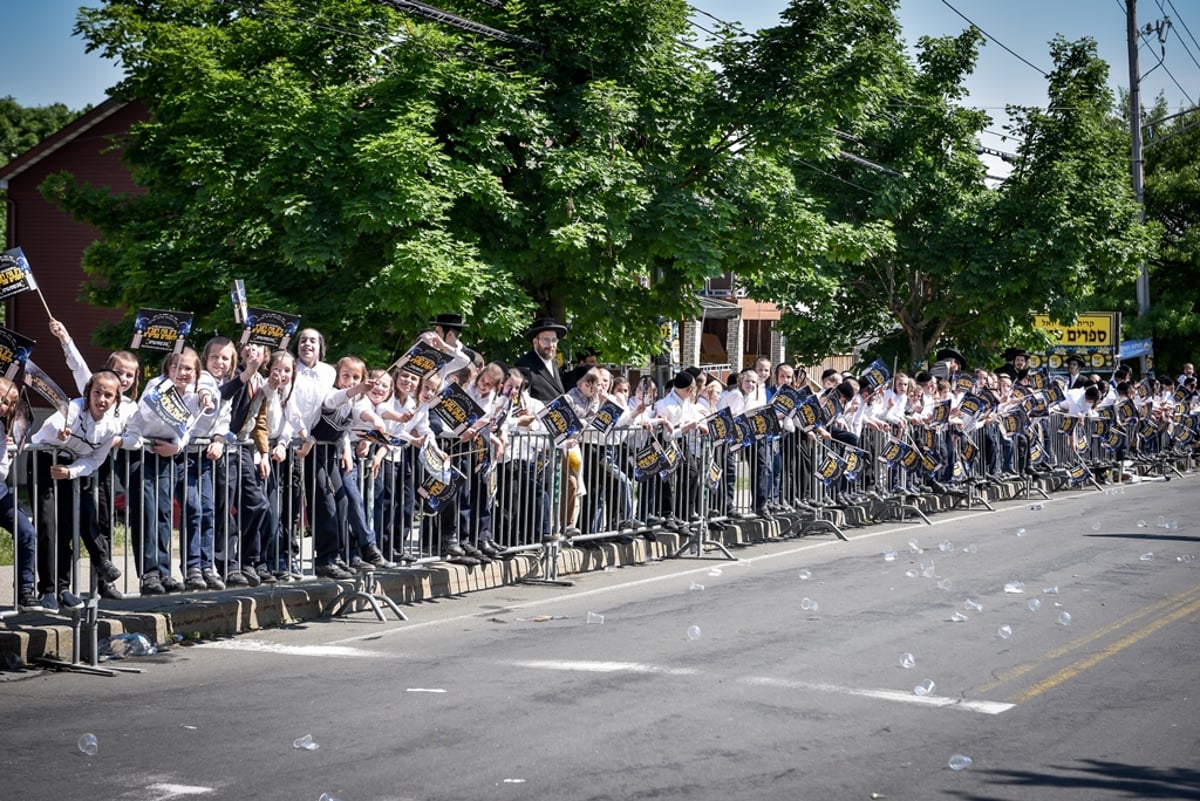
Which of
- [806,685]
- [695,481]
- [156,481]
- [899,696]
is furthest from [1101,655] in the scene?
[695,481]

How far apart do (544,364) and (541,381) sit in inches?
13.3

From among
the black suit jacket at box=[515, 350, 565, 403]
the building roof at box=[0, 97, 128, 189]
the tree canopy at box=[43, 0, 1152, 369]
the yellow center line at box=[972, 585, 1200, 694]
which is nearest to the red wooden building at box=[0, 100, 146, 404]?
the building roof at box=[0, 97, 128, 189]

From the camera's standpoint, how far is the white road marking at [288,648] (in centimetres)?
928

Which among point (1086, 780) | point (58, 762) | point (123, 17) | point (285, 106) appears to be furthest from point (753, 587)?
point (123, 17)

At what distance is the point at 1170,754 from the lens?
22.0 ft

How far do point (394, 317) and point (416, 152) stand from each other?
301 centimetres

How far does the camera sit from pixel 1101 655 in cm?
920

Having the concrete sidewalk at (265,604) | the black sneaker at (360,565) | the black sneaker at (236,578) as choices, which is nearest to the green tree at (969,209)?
the concrete sidewalk at (265,604)

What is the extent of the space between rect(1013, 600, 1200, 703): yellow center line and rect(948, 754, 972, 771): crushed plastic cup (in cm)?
143

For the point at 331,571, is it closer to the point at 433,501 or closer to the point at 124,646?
the point at 433,501

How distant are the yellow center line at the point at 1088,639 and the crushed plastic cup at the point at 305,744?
3651 mm

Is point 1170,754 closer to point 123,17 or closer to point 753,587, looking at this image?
point 753,587

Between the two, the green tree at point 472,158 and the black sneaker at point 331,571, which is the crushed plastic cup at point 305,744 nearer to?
the black sneaker at point 331,571

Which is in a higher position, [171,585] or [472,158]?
[472,158]
